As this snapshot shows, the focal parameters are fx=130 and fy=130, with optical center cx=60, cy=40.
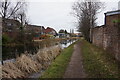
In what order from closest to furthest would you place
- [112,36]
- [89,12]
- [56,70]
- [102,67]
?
[102,67] < [56,70] < [112,36] < [89,12]

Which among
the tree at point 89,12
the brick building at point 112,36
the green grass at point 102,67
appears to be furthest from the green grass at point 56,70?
the tree at point 89,12

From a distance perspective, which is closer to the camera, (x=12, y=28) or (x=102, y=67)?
(x=102, y=67)

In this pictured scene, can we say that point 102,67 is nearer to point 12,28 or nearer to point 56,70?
point 56,70

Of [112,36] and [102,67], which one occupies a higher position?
[112,36]

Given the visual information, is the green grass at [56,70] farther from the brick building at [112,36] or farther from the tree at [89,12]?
the tree at [89,12]

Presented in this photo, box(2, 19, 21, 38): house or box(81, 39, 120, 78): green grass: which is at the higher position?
box(2, 19, 21, 38): house

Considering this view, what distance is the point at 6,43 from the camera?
24391 millimetres

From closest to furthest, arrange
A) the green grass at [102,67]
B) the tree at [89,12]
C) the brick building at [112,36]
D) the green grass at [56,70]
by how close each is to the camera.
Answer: the green grass at [102,67] < the green grass at [56,70] < the brick building at [112,36] < the tree at [89,12]

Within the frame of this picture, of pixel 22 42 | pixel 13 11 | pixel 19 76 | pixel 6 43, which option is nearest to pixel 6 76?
pixel 19 76

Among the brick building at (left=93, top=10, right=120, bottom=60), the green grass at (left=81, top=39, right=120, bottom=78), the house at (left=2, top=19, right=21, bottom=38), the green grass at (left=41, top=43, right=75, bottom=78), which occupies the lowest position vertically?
the green grass at (left=41, top=43, right=75, bottom=78)

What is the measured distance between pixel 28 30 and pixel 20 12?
517 cm

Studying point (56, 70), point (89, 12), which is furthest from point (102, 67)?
point (89, 12)

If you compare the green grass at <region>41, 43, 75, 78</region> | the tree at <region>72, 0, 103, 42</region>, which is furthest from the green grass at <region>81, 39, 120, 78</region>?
the tree at <region>72, 0, 103, 42</region>

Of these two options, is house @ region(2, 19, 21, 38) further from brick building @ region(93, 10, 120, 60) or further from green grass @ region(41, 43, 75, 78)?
brick building @ region(93, 10, 120, 60)
